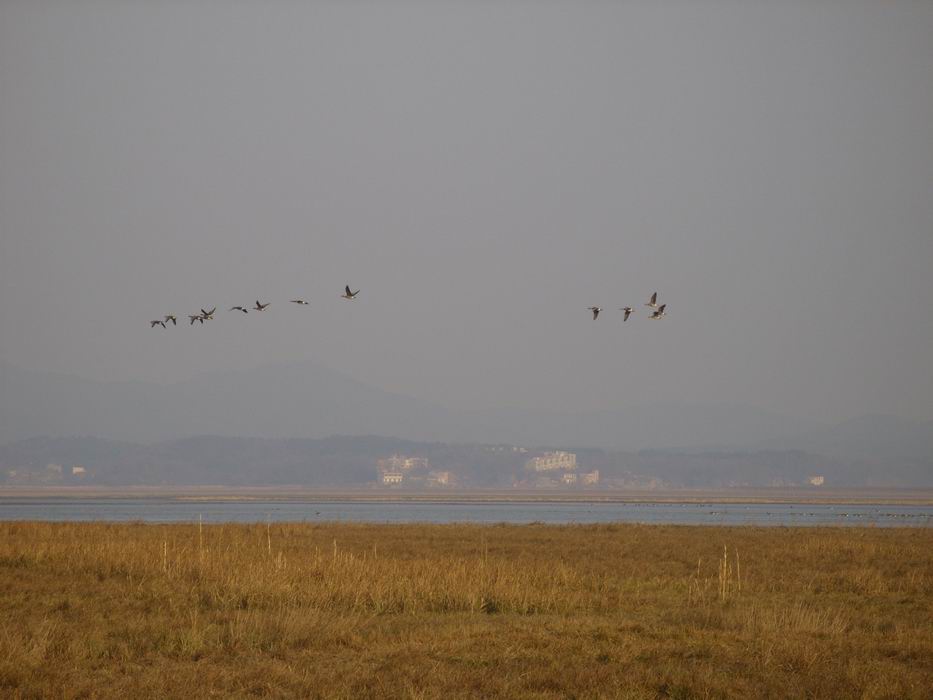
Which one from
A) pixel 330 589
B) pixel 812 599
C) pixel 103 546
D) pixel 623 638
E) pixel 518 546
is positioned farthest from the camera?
pixel 518 546

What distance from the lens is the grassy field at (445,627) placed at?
13406mm

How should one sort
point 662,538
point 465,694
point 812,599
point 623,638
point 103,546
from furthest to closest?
point 662,538
point 103,546
point 812,599
point 623,638
point 465,694

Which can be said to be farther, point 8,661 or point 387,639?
point 387,639

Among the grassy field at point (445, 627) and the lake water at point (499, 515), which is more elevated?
the grassy field at point (445, 627)

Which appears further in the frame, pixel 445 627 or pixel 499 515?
pixel 499 515

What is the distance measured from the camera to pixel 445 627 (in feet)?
56.4

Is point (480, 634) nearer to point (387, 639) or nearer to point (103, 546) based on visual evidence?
point (387, 639)

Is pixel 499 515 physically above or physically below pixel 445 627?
below

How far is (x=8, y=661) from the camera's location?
531 inches

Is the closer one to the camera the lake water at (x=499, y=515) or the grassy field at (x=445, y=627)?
the grassy field at (x=445, y=627)

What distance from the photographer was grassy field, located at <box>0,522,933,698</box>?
44.0 feet

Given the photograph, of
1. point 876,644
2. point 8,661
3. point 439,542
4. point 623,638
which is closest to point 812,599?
point 876,644

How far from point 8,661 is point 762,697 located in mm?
9384

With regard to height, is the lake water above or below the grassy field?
below
